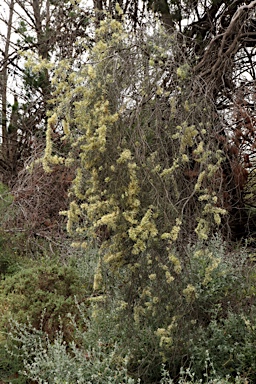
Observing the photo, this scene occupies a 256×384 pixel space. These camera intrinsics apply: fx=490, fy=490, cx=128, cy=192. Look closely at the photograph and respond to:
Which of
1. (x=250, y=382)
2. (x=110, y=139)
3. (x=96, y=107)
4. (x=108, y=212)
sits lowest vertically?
(x=250, y=382)

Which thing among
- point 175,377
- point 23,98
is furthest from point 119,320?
point 23,98

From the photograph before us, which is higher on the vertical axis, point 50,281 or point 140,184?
point 140,184

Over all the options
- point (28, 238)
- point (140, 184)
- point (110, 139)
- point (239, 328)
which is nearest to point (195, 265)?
point (239, 328)

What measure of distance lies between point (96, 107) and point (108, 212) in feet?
2.04

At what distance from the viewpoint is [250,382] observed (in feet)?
9.89

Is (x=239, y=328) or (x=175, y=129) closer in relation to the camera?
(x=175, y=129)

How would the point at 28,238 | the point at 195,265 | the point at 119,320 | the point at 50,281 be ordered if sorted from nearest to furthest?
1. the point at 119,320
2. the point at 195,265
3. the point at 50,281
4. the point at 28,238

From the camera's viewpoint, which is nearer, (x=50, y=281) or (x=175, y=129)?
(x=175, y=129)

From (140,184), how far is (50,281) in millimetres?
1868

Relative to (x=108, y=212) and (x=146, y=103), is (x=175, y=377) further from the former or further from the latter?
(x=146, y=103)

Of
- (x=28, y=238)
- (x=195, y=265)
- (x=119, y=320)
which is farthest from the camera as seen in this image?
(x=28, y=238)

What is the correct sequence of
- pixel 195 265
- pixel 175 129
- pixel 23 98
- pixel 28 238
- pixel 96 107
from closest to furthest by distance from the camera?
pixel 96 107
pixel 175 129
pixel 195 265
pixel 28 238
pixel 23 98

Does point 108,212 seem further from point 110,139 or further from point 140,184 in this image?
point 110,139

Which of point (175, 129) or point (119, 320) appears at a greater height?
point (175, 129)
